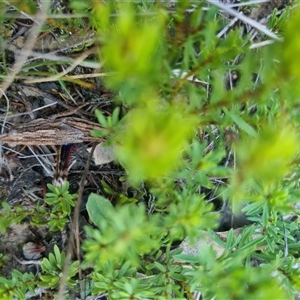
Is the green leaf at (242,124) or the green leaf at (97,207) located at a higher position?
the green leaf at (242,124)

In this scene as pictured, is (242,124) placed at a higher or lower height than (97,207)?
higher

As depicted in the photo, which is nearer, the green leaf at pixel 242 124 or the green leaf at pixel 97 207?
the green leaf at pixel 242 124

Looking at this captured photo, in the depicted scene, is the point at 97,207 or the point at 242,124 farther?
the point at 97,207

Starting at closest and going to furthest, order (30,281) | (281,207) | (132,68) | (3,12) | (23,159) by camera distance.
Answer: (132,68) < (281,207) < (3,12) < (30,281) < (23,159)

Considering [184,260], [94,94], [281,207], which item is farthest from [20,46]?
[281,207]

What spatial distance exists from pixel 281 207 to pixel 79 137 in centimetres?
71

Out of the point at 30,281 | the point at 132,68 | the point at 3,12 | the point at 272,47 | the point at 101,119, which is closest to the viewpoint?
the point at 132,68

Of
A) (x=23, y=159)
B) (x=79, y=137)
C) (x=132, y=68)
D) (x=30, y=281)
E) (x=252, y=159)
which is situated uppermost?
(x=132, y=68)

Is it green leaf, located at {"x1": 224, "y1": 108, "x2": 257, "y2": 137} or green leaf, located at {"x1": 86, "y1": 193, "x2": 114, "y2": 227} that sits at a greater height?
green leaf, located at {"x1": 224, "y1": 108, "x2": 257, "y2": 137}

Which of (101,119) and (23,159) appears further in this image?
(23,159)

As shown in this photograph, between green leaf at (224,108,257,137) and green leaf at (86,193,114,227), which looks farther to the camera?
green leaf at (86,193,114,227)

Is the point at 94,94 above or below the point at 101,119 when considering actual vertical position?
below

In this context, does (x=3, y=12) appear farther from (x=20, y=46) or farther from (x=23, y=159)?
(x=23, y=159)

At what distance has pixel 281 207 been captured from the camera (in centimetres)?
116
